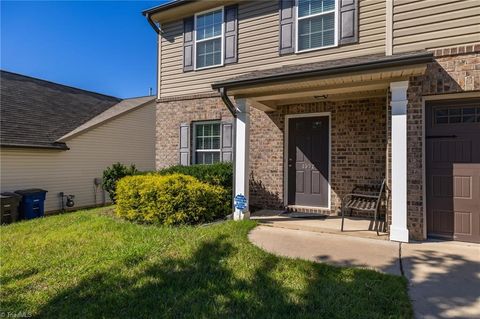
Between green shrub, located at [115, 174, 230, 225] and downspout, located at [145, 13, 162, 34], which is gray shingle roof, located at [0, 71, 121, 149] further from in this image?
green shrub, located at [115, 174, 230, 225]

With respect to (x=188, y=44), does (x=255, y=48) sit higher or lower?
lower

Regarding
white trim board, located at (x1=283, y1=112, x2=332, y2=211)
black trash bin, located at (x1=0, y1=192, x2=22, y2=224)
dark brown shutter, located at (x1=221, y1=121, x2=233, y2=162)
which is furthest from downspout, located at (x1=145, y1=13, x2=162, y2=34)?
black trash bin, located at (x1=0, y1=192, x2=22, y2=224)

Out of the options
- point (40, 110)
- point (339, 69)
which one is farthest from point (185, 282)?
point (40, 110)

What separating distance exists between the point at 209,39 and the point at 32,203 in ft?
26.1

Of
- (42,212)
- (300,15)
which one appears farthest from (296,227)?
(42,212)

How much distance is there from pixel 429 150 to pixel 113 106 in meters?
15.4

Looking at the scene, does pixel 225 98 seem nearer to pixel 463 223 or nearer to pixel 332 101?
pixel 332 101

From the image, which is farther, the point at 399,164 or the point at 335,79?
the point at 335,79

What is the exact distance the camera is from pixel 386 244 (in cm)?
423

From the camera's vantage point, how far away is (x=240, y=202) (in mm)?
5605

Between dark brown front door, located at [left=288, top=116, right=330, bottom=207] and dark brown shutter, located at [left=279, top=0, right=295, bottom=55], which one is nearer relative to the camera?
dark brown front door, located at [left=288, top=116, right=330, bottom=207]

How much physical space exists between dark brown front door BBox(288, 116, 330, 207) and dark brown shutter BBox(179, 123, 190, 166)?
9.97 feet

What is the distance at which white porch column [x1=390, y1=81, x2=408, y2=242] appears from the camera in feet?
14.1

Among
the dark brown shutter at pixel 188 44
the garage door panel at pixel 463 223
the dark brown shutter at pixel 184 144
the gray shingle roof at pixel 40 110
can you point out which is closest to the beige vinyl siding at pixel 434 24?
the garage door panel at pixel 463 223
